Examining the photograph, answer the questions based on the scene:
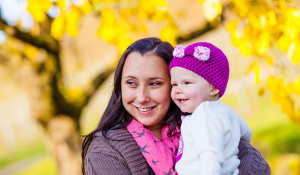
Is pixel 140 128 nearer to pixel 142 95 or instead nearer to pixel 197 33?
pixel 142 95

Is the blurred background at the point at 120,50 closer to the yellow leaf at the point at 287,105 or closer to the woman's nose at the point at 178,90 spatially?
the yellow leaf at the point at 287,105

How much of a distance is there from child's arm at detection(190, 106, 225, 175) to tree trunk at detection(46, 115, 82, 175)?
2.55 m

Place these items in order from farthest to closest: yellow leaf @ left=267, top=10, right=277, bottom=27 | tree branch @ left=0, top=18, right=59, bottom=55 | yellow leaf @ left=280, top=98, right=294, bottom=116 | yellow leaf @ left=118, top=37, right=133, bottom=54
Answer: tree branch @ left=0, top=18, right=59, bottom=55, yellow leaf @ left=280, top=98, right=294, bottom=116, yellow leaf @ left=118, top=37, right=133, bottom=54, yellow leaf @ left=267, top=10, right=277, bottom=27

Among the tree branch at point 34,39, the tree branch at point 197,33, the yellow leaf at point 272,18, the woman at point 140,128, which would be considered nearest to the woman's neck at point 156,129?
the woman at point 140,128

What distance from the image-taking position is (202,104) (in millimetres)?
1555

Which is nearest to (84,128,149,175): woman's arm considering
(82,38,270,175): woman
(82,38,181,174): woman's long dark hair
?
(82,38,270,175): woman

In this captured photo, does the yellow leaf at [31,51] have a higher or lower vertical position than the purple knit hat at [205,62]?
lower

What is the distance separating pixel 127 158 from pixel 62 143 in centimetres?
232

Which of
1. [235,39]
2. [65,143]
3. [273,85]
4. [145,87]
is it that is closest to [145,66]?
[145,87]

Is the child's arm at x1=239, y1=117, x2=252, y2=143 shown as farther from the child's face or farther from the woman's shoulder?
the woman's shoulder

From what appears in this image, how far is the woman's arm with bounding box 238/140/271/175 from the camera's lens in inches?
68.4

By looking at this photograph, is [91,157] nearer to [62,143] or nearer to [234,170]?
[234,170]

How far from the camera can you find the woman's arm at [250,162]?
1738 millimetres

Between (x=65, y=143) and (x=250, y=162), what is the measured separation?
2.60 metres
